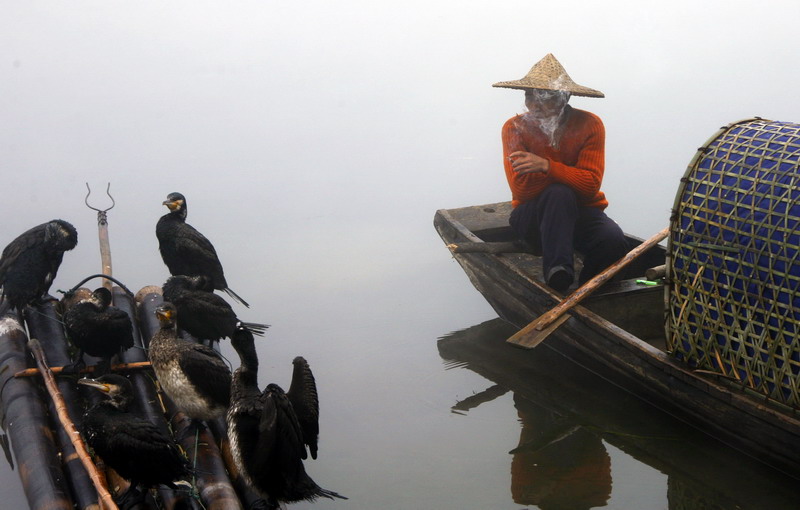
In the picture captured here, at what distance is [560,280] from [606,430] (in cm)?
101

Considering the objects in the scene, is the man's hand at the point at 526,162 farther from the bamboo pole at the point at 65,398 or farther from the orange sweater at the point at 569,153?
the bamboo pole at the point at 65,398

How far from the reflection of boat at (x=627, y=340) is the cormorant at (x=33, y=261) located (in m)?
2.79

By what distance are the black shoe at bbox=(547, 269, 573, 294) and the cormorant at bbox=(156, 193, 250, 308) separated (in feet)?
A: 7.27

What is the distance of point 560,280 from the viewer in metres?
6.07

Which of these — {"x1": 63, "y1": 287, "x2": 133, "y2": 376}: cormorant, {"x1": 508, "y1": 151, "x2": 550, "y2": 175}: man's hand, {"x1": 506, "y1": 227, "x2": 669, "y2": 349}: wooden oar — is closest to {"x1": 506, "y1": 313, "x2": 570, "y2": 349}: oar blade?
{"x1": 506, "y1": 227, "x2": 669, "y2": 349}: wooden oar

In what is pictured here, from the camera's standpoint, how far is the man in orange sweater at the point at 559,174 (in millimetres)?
6113

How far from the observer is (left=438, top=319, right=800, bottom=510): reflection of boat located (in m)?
5.03

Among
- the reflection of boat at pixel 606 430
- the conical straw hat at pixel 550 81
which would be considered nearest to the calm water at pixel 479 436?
the reflection of boat at pixel 606 430

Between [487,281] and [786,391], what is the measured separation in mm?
2743

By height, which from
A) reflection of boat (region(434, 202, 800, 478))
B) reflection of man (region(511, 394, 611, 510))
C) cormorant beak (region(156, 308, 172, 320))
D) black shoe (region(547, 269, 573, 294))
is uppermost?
cormorant beak (region(156, 308, 172, 320))

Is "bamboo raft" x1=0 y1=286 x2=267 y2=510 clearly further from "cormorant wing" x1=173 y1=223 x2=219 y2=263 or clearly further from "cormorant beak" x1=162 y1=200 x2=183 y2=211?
"cormorant beak" x1=162 y1=200 x2=183 y2=211

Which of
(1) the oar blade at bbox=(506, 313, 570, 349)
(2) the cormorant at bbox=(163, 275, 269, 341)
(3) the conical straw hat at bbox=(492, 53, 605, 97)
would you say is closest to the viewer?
(2) the cormorant at bbox=(163, 275, 269, 341)

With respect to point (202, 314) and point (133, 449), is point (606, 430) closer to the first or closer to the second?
point (202, 314)

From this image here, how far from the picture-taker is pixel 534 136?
6355 millimetres
